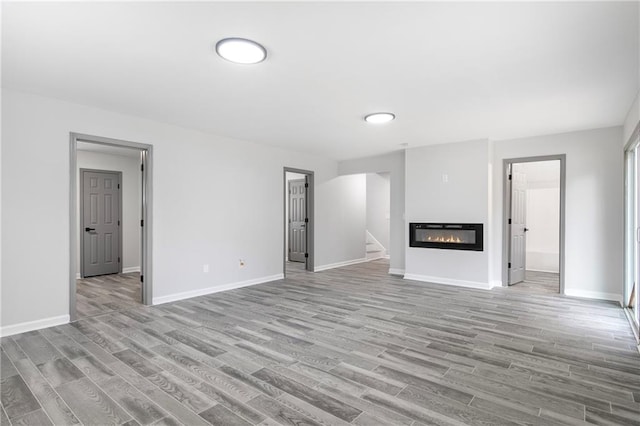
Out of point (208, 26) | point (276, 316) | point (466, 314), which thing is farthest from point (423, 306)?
point (208, 26)

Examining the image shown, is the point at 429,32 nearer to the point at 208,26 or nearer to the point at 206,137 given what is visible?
the point at 208,26

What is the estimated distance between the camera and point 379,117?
431 cm

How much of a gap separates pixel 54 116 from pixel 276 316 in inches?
134

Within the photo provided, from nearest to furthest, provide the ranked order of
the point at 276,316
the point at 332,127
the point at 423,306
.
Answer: the point at 276,316 < the point at 423,306 < the point at 332,127

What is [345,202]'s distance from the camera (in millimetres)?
8227

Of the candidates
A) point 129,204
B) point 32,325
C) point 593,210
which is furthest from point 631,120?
point 129,204

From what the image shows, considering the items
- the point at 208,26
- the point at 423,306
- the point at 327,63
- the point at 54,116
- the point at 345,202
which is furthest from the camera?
the point at 345,202

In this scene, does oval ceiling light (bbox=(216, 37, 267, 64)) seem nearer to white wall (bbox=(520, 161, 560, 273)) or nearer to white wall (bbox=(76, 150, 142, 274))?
white wall (bbox=(76, 150, 142, 274))

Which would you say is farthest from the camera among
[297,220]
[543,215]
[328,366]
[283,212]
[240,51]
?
[297,220]

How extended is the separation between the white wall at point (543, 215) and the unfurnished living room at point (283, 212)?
496 millimetres

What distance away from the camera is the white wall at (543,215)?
7320 mm

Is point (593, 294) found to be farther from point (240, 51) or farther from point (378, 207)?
point (378, 207)

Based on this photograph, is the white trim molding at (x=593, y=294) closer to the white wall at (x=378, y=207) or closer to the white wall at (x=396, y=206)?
the white wall at (x=396, y=206)

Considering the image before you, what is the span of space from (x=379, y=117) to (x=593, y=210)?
3.61m
